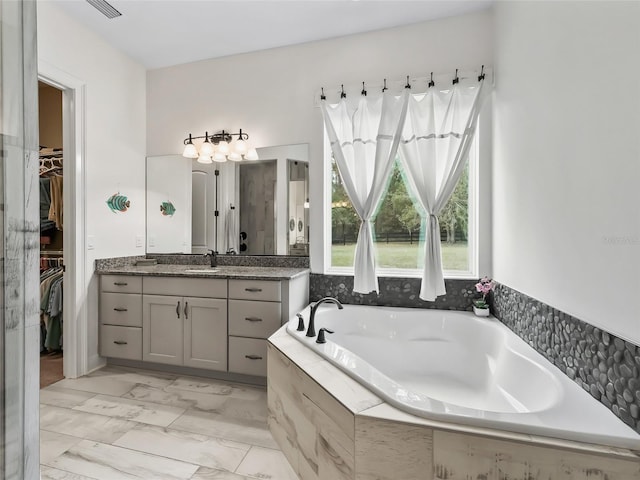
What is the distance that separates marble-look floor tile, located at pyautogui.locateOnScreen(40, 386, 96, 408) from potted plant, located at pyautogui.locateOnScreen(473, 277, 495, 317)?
2773 mm

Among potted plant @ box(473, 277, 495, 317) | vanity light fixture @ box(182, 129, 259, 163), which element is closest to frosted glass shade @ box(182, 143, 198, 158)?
vanity light fixture @ box(182, 129, 259, 163)

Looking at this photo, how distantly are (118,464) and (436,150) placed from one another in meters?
2.71

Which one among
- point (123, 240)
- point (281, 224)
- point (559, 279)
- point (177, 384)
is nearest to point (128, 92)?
point (123, 240)

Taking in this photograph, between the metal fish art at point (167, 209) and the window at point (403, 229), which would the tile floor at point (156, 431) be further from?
the metal fish art at point (167, 209)

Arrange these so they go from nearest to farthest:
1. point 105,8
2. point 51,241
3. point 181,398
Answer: point 181,398 < point 105,8 < point 51,241

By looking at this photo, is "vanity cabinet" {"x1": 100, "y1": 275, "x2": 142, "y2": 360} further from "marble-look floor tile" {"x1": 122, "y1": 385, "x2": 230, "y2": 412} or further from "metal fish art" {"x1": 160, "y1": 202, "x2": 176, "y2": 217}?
"metal fish art" {"x1": 160, "y1": 202, "x2": 176, "y2": 217}

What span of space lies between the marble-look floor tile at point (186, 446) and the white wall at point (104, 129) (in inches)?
47.8

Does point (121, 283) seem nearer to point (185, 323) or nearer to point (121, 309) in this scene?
point (121, 309)

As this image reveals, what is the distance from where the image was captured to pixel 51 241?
329cm

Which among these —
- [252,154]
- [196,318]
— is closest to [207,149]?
[252,154]

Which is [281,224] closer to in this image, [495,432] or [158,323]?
[158,323]

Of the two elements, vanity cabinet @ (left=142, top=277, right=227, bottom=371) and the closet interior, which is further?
the closet interior

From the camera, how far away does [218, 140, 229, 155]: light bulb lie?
9.55 ft

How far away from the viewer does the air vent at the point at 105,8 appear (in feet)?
7.46
